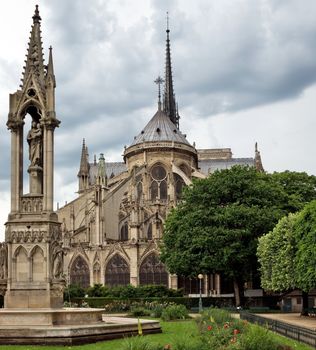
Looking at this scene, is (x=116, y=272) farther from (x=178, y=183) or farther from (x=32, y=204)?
(x=32, y=204)

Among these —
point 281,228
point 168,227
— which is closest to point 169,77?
point 168,227

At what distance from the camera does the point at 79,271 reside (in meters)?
83.4

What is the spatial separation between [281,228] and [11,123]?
86.2 feet

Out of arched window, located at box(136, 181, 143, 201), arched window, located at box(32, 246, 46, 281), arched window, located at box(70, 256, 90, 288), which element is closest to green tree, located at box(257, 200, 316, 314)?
arched window, located at box(32, 246, 46, 281)

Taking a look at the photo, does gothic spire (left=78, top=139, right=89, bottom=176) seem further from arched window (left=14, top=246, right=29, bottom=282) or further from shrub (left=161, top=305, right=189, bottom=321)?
arched window (left=14, top=246, right=29, bottom=282)

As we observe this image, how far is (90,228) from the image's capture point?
280 feet

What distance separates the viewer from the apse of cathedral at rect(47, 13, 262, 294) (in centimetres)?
7956

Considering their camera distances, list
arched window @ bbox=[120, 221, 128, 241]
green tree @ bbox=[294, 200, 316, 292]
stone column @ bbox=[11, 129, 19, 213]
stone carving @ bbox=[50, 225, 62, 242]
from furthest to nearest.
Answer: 1. arched window @ bbox=[120, 221, 128, 241]
2. green tree @ bbox=[294, 200, 316, 292]
3. stone column @ bbox=[11, 129, 19, 213]
4. stone carving @ bbox=[50, 225, 62, 242]

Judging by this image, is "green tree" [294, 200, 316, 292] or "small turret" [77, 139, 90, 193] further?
"small turret" [77, 139, 90, 193]

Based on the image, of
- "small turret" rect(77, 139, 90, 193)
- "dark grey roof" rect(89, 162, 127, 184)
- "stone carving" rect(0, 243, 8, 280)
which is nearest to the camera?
"stone carving" rect(0, 243, 8, 280)

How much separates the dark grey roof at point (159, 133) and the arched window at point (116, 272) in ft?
73.0

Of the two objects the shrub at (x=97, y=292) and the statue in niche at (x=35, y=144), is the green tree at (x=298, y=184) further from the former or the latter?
the statue in niche at (x=35, y=144)

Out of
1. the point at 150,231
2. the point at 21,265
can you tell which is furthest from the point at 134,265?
the point at 21,265

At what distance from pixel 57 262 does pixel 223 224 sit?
1271 inches
